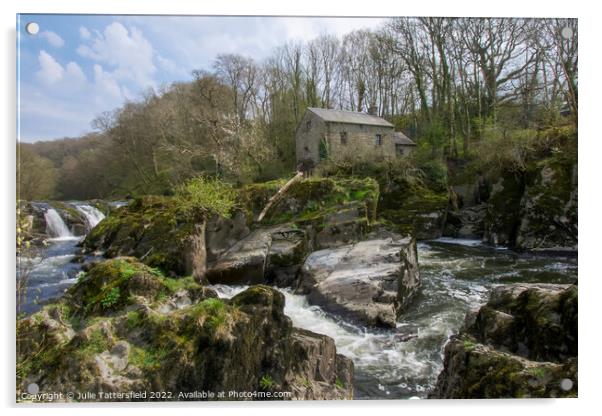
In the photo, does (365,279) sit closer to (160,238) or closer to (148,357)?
(148,357)

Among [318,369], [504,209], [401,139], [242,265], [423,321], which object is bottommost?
[423,321]

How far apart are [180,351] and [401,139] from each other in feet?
39.0

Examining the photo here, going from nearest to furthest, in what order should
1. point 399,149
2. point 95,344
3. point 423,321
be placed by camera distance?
1. point 95,344
2. point 423,321
3. point 399,149

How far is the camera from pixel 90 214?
930cm

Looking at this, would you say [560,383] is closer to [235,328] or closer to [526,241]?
[235,328]

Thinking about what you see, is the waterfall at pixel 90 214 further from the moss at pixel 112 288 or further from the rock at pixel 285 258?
the moss at pixel 112 288

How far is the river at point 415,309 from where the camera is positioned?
11.0 ft

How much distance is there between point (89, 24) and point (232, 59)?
1.44m

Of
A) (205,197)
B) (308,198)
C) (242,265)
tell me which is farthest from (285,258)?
(205,197)

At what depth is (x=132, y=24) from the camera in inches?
128

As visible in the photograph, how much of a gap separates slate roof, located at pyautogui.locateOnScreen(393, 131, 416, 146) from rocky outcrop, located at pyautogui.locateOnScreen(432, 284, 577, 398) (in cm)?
972

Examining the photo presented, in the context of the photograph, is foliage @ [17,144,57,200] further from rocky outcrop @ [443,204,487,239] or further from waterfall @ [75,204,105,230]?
rocky outcrop @ [443,204,487,239]

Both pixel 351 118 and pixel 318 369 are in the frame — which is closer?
pixel 318 369

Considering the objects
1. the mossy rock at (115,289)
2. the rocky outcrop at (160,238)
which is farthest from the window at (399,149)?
the mossy rock at (115,289)
